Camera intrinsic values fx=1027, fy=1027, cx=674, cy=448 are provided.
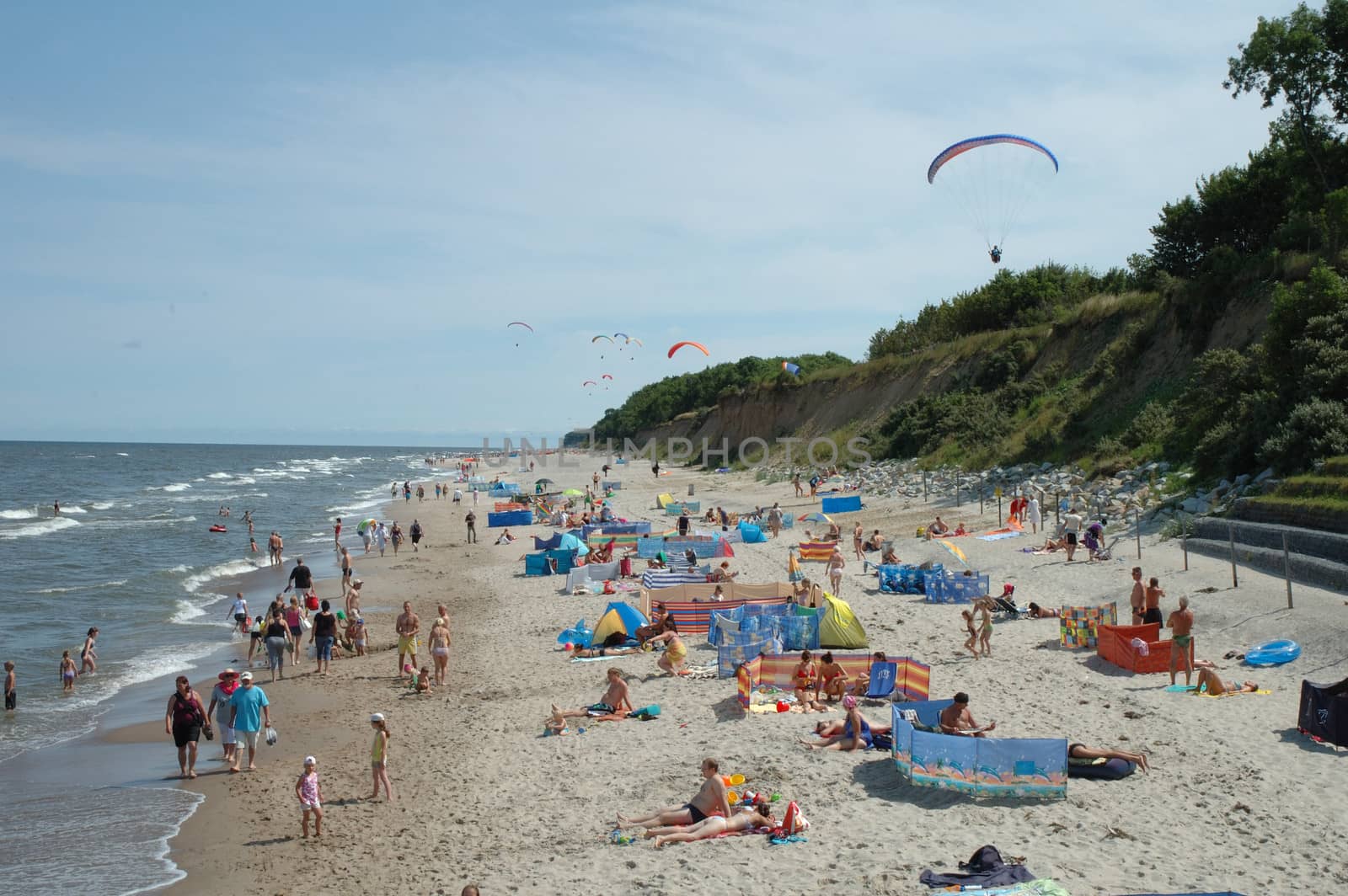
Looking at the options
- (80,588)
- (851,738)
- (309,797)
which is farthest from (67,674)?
(851,738)

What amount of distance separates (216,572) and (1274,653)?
2565 cm

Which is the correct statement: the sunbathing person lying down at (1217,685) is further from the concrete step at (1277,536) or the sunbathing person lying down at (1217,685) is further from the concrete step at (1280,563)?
the concrete step at (1280,563)

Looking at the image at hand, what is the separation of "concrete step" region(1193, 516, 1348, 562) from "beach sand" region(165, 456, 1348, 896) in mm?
816

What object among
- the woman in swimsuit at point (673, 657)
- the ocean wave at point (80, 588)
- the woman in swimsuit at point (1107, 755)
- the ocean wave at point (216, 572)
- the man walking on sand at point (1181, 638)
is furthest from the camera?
the ocean wave at point (216, 572)

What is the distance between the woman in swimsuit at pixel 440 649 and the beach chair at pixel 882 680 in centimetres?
600

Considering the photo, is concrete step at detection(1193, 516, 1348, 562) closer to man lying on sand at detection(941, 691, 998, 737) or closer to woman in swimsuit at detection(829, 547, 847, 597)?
woman in swimsuit at detection(829, 547, 847, 597)

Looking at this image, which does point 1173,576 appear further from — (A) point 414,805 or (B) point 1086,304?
(B) point 1086,304

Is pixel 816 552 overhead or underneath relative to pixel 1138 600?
underneath

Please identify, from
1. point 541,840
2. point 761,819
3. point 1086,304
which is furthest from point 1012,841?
point 1086,304

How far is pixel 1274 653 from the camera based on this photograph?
12.0m

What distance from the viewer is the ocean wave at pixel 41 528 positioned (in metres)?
39.0

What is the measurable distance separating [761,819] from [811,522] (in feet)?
73.2

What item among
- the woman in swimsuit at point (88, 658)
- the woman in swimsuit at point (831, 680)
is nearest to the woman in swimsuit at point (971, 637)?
the woman in swimsuit at point (831, 680)

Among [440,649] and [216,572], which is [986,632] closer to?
[440,649]
